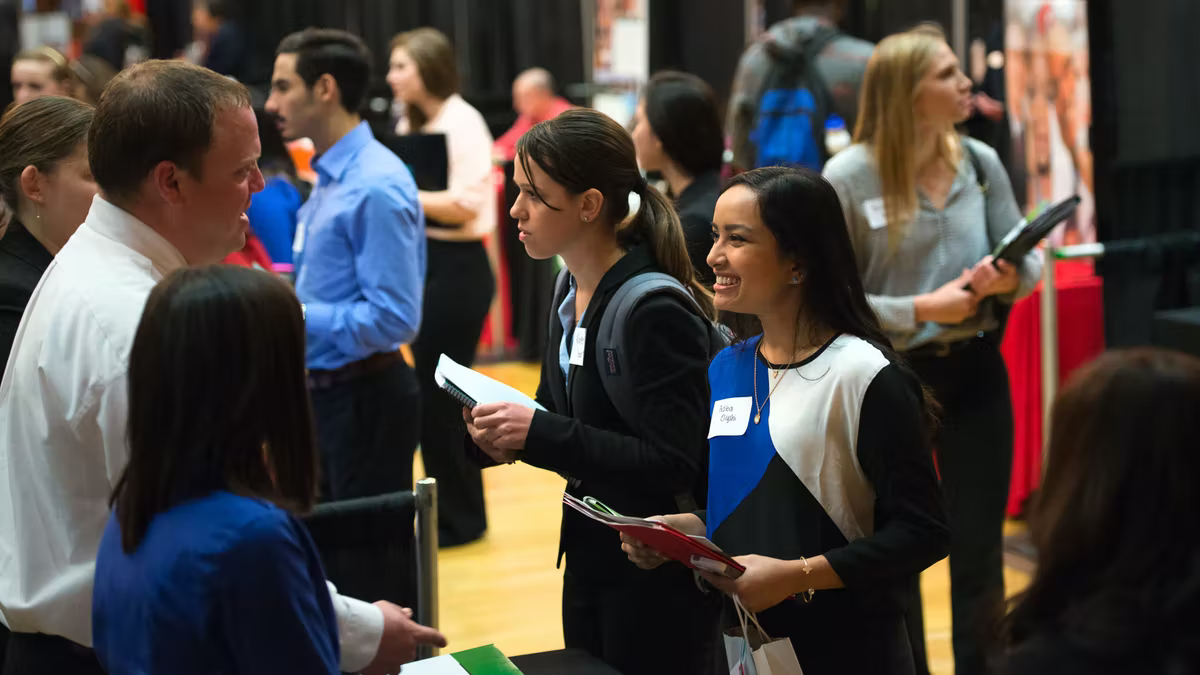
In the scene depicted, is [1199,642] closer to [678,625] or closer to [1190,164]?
[678,625]

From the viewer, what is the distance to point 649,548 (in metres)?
1.99

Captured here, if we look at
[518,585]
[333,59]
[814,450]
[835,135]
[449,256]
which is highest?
[333,59]

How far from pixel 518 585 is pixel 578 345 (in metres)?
2.47

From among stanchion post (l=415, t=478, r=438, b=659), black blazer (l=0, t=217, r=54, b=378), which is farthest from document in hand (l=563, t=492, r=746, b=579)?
black blazer (l=0, t=217, r=54, b=378)

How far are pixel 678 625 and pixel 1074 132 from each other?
3.47 metres

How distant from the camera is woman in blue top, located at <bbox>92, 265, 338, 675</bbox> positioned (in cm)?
135

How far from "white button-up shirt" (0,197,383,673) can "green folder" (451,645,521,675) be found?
30cm

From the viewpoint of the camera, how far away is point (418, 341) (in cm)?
472

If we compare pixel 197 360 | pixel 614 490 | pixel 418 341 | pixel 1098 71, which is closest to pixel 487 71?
pixel 418 341

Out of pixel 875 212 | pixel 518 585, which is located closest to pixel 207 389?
pixel 875 212

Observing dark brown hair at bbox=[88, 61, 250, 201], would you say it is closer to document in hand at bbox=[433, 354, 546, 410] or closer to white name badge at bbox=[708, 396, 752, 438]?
document in hand at bbox=[433, 354, 546, 410]

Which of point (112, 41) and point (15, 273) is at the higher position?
point (112, 41)

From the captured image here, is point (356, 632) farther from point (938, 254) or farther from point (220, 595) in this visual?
point (938, 254)

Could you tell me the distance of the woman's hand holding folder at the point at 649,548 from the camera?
78.5 inches
